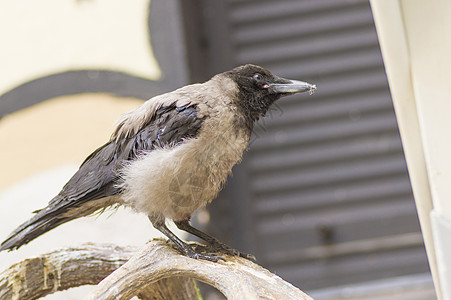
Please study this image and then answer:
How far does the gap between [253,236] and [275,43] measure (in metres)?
1.44

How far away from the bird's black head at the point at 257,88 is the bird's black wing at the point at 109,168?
19 centimetres

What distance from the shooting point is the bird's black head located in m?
1.66

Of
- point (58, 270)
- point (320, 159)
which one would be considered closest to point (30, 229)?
→ point (58, 270)

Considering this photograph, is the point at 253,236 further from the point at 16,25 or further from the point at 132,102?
the point at 16,25

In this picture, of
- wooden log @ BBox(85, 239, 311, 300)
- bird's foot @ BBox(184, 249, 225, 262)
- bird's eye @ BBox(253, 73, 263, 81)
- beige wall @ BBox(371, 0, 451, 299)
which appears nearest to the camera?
wooden log @ BBox(85, 239, 311, 300)

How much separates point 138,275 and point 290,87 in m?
0.73

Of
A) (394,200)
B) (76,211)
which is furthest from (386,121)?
(76,211)

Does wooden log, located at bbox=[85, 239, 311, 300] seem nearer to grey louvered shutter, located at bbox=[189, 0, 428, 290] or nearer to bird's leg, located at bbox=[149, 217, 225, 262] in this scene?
bird's leg, located at bbox=[149, 217, 225, 262]

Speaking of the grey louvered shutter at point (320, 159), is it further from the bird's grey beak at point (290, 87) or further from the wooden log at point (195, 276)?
the wooden log at point (195, 276)

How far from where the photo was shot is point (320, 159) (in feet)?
12.9

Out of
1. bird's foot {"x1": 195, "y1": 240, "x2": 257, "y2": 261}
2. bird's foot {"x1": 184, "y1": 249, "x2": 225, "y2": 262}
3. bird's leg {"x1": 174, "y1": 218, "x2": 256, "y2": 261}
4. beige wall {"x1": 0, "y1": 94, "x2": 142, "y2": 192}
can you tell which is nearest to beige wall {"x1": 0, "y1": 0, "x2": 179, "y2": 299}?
beige wall {"x1": 0, "y1": 94, "x2": 142, "y2": 192}

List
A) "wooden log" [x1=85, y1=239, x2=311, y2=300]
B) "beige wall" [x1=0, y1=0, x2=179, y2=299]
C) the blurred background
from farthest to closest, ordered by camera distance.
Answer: the blurred background, "beige wall" [x1=0, y1=0, x2=179, y2=299], "wooden log" [x1=85, y1=239, x2=311, y2=300]

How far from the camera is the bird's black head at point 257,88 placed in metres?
1.66

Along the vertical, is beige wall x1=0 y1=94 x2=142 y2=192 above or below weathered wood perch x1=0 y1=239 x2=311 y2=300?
above
